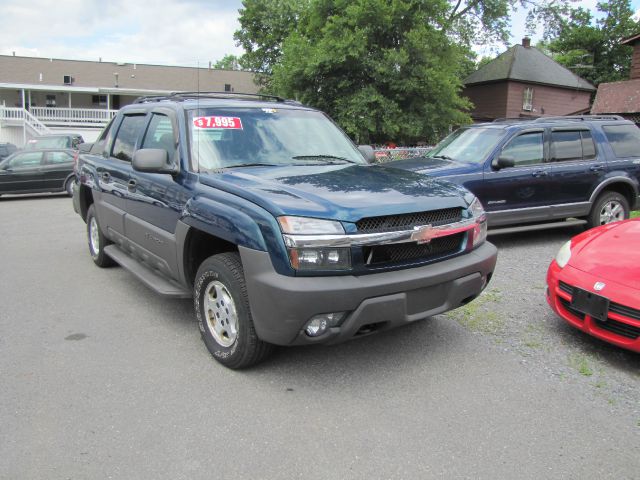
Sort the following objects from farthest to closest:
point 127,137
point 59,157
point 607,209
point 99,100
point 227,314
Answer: point 99,100, point 59,157, point 607,209, point 127,137, point 227,314

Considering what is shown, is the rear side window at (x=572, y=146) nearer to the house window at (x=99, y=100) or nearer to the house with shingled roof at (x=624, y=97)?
the house with shingled roof at (x=624, y=97)

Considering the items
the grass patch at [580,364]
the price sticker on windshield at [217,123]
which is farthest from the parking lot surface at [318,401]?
the price sticker on windshield at [217,123]

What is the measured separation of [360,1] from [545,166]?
1482cm

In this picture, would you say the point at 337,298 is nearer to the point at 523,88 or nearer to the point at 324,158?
the point at 324,158

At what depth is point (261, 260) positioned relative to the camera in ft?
10.6

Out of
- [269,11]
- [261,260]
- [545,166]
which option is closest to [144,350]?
[261,260]

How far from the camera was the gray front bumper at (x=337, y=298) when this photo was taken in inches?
123

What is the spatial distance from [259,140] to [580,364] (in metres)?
3.04

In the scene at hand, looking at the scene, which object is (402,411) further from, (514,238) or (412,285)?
(514,238)

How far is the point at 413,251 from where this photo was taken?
3527 millimetres

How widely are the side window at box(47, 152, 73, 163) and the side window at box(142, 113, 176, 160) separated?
38.7 feet

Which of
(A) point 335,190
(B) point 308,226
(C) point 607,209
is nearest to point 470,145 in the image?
(C) point 607,209

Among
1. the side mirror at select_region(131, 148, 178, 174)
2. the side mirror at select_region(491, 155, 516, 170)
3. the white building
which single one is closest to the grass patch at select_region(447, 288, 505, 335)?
the side mirror at select_region(491, 155, 516, 170)

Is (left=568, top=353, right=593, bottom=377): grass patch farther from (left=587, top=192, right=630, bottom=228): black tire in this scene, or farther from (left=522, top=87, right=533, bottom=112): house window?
(left=522, top=87, right=533, bottom=112): house window
